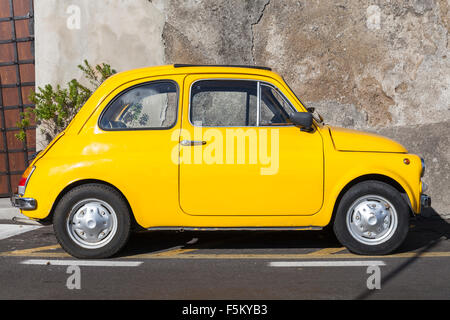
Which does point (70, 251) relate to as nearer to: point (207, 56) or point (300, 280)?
point (300, 280)

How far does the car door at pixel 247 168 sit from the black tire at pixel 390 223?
0.26 m

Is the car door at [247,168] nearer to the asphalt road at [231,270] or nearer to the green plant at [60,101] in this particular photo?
the asphalt road at [231,270]

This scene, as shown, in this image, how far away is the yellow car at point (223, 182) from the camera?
17.7 ft

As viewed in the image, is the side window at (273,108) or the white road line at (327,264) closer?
the white road line at (327,264)

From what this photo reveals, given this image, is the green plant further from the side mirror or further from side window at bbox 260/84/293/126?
the side mirror

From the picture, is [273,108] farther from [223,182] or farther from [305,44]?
[305,44]

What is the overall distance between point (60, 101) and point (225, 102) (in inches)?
186

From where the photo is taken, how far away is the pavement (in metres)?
4.34

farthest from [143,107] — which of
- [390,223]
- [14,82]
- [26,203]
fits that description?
[14,82]

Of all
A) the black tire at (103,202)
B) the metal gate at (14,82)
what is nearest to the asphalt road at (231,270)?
the black tire at (103,202)

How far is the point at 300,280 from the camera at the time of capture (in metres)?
4.67

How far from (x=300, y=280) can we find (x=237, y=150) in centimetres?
140

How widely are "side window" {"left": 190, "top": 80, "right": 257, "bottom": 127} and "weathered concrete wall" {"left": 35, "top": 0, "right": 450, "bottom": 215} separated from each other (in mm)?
3818
